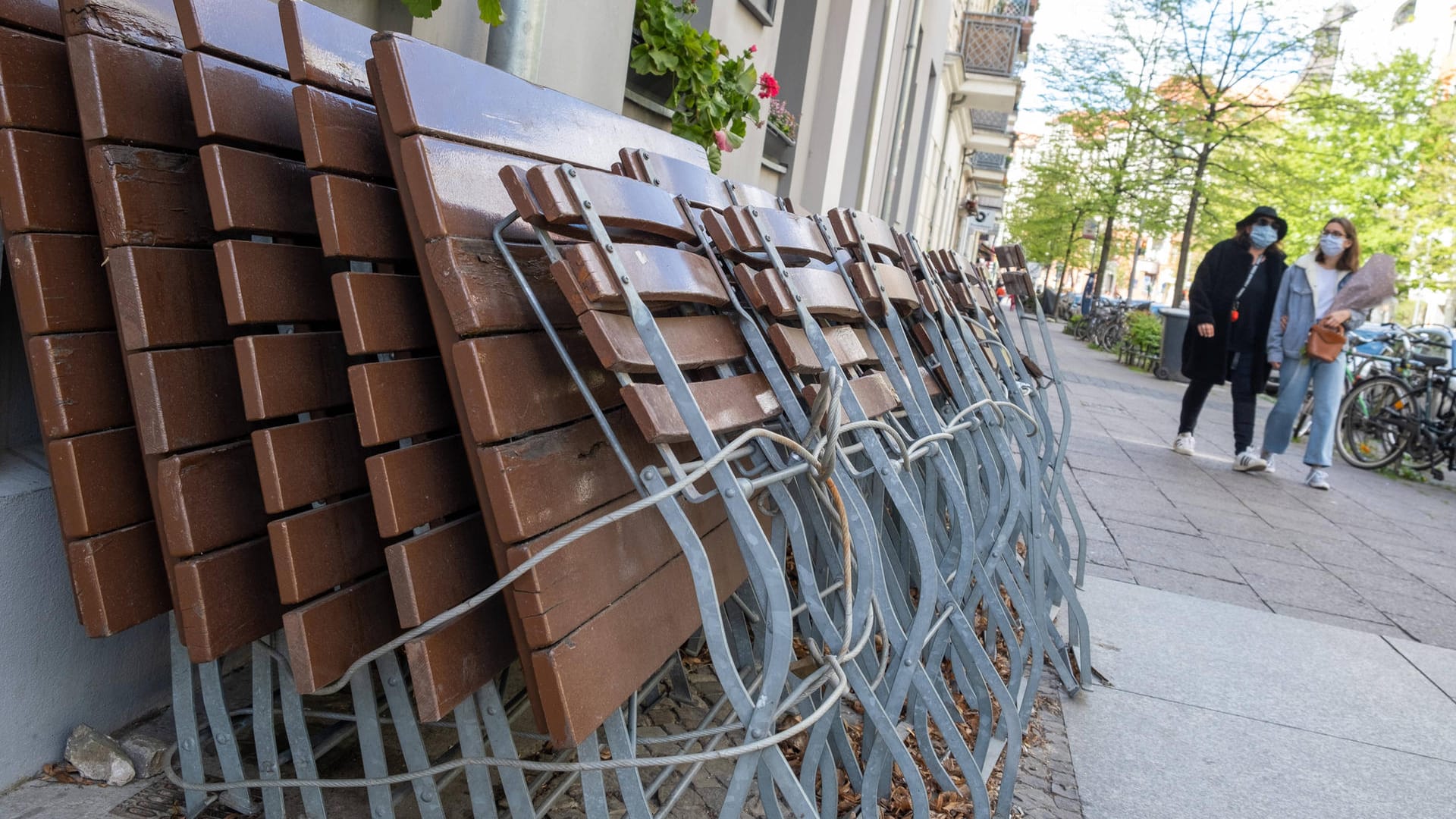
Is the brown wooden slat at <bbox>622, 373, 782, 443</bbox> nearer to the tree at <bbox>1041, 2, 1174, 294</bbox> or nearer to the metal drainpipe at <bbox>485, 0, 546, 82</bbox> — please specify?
the metal drainpipe at <bbox>485, 0, 546, 82</bbox>

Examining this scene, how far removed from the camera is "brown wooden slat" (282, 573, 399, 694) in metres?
1.57

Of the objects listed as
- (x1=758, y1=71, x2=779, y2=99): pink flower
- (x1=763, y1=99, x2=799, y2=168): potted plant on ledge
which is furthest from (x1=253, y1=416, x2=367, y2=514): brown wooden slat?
(x1=763, y1=99, x2=799, y2=168): potted plant on ledge

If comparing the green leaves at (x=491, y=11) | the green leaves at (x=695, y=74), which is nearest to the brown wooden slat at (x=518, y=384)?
the green leaves at (x=491, y=11)

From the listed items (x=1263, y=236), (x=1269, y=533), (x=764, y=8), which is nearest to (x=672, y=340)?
(x=1269, y=533)

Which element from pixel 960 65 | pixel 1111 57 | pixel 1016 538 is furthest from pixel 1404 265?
pixel 1016 538

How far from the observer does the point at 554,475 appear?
1584mm

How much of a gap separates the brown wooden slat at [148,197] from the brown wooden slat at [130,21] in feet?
0.56

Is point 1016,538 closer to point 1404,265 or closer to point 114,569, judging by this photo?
point 114,569

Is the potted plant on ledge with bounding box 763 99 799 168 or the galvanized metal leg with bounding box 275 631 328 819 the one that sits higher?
the potted plant on ledge with bounding box 763 99 799 168

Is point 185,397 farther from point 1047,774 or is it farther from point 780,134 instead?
point 780,134

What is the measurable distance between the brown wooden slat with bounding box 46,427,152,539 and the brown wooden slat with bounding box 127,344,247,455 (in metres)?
0.11

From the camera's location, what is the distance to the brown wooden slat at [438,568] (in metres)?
1.53

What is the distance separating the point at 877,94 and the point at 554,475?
913 centimetres

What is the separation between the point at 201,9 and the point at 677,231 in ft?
2.63
